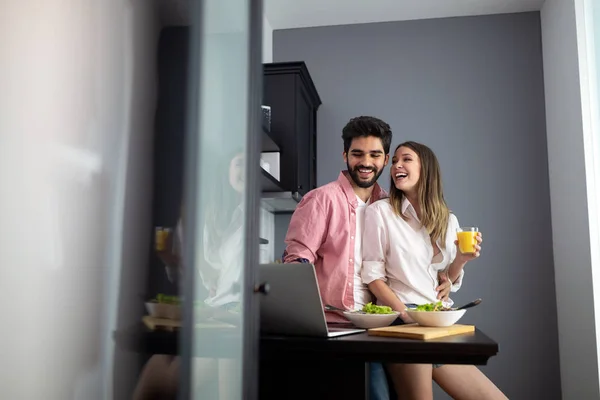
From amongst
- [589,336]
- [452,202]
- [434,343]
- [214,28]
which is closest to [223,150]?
[214,28]

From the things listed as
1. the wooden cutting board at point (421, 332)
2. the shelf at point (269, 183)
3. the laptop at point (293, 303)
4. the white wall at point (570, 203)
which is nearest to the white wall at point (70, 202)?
the laptop at point (293, 303)

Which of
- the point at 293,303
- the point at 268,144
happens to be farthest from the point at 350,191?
the point at 268,144

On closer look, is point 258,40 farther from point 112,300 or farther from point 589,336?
point 589,336

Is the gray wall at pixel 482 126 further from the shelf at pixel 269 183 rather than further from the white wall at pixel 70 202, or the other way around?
the white wall at pixel 70 202

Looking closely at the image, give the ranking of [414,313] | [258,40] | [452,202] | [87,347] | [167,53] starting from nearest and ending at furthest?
1. [87,347]
2. [167,53]
3. [258,40]
4. [414,313]
5. [452,202]

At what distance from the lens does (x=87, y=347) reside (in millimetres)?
833

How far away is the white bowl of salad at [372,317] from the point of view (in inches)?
64.2

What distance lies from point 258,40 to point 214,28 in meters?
0.29

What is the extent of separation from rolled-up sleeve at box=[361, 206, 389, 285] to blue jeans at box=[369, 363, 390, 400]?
0.30m

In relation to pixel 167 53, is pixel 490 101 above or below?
above

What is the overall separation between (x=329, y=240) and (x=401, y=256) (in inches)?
10.1

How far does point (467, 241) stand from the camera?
76.2 inches

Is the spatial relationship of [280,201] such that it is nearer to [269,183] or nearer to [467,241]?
[269,183]

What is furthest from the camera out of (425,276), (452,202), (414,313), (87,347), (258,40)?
(452,202)
